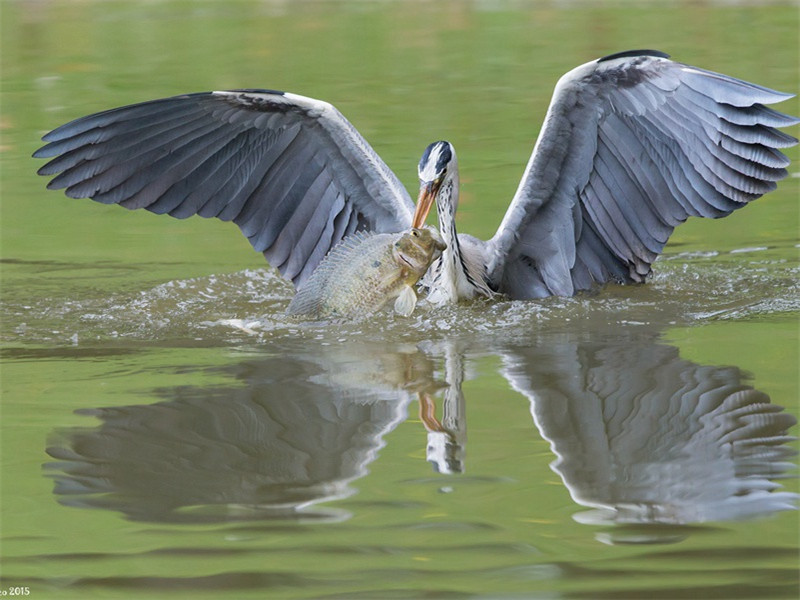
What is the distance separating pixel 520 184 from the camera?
269 inches

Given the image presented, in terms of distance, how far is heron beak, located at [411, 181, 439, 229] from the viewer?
6.59 m

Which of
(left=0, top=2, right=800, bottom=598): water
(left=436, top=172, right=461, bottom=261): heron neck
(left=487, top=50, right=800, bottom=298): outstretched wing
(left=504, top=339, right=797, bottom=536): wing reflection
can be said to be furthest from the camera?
(left=436, top=172, right=461, bottom=261): heron neck

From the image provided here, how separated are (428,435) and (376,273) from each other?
146 cm

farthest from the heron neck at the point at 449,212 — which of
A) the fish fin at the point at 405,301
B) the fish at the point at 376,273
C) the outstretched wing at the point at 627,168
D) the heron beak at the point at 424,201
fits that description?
the fish fin at the point at 405,301

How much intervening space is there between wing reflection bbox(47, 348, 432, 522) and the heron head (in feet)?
4.06

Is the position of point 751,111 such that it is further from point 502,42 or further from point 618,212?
point 502,42

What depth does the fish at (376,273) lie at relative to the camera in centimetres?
595

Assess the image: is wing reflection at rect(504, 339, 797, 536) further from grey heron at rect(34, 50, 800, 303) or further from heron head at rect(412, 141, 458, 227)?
grey heron at rect(34, 50, 800, 303)

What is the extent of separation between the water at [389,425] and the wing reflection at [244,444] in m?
0.01

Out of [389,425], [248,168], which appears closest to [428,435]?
[389,425]

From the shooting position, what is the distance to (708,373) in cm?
534

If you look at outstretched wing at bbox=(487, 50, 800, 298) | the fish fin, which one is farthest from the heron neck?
the fish fin

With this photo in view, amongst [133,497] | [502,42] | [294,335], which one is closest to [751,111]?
[294,335]

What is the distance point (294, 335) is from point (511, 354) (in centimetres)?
104
